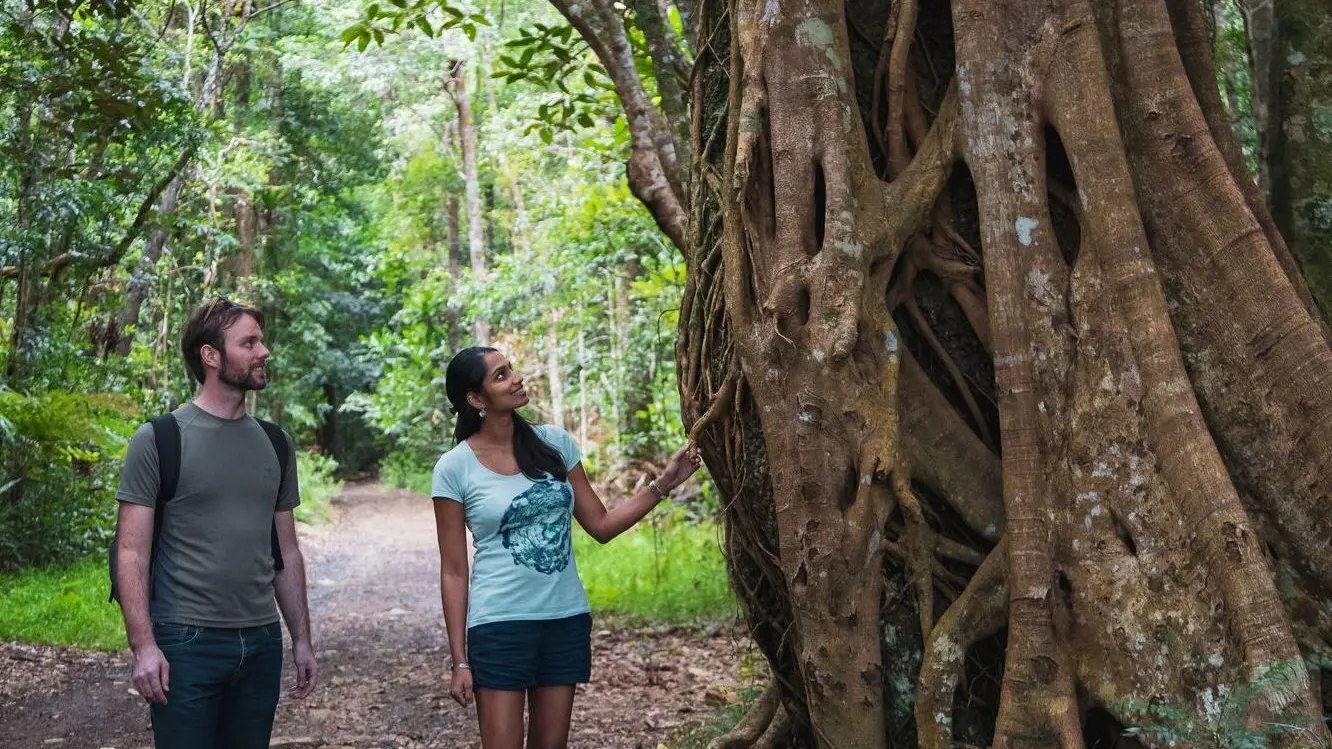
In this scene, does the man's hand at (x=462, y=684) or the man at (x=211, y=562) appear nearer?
the man at (x=211, y=562)

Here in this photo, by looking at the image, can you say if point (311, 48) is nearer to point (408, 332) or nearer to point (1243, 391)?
point (408, 332)

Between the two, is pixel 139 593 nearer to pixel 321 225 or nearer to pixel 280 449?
pixel 280 449

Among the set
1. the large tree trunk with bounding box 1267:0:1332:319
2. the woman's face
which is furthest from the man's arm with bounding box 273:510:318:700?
the large tree trunk with bounding box 1267:0:1332:319

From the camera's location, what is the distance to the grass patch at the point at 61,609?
9234 millimetres

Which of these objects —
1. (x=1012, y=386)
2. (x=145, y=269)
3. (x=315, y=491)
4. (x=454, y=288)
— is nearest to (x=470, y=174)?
(x=454, y=288)

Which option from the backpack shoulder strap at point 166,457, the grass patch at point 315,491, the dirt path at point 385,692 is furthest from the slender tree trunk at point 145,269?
the backpack shoulder strap at point 166,457

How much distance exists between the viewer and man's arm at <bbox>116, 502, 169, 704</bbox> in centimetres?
350

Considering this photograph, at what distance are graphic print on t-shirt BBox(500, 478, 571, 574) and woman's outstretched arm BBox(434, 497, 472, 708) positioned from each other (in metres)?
0.17

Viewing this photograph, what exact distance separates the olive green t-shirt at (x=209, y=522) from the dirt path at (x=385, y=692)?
2952 mm

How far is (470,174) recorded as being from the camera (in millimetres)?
24484

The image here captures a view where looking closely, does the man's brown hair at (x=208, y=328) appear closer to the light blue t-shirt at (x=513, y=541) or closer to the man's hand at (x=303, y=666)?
the light blue t-shirt at (x=513, y=541)

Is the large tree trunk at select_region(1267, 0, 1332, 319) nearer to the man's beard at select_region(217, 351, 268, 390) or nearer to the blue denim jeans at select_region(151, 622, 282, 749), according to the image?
the man's beard at select_region(217, 351, 268, 390)

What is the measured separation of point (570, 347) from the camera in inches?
885

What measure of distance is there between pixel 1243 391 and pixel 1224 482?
46cm
